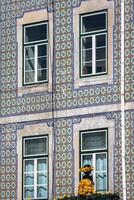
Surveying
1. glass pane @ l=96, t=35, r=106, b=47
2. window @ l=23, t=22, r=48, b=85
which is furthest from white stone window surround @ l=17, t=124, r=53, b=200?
glass pane @ l=96, t=35, r=106, b=47

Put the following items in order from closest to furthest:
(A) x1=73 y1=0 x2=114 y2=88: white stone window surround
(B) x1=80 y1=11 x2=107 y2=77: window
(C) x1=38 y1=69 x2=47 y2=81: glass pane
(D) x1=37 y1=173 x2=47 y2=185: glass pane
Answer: (A) x1=73 y1=0 x2=114 y2=88: white stone window surround → (B) x1=80 y1=11 x2=107 y2=77: window → (D) x1=37 y1=173 x2=47 y2=185: glass pane → (C) x1=38 y1=69 x2=47 y2=81: glass pane

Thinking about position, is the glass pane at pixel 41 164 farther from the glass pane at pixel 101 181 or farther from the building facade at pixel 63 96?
the glass pane at pixel 101 181

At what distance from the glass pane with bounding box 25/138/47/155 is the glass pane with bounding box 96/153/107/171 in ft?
4.78

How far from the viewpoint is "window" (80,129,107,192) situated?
23.3 m

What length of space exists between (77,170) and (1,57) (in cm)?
369

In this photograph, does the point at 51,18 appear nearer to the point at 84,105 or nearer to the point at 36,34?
the point at 36,34

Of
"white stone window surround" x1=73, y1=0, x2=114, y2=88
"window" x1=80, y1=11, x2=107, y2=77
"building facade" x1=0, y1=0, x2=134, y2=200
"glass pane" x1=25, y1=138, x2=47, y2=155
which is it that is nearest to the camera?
"building facade" x1=0, y1=0, x2=134, y2=200

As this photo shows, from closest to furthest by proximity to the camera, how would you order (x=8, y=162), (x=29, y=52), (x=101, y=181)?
(x=101, y=181)
(x=8, y=162)
(x=29, y=52)

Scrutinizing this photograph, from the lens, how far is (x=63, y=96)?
24.1 m

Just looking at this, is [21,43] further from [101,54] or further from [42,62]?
[101,54]

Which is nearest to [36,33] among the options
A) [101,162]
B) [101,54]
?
[101,54]

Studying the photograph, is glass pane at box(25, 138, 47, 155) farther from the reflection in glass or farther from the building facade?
the reflection in glass

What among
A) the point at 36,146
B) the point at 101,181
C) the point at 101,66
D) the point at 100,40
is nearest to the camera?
the point at 101,181

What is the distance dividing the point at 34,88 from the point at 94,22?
218 cm
